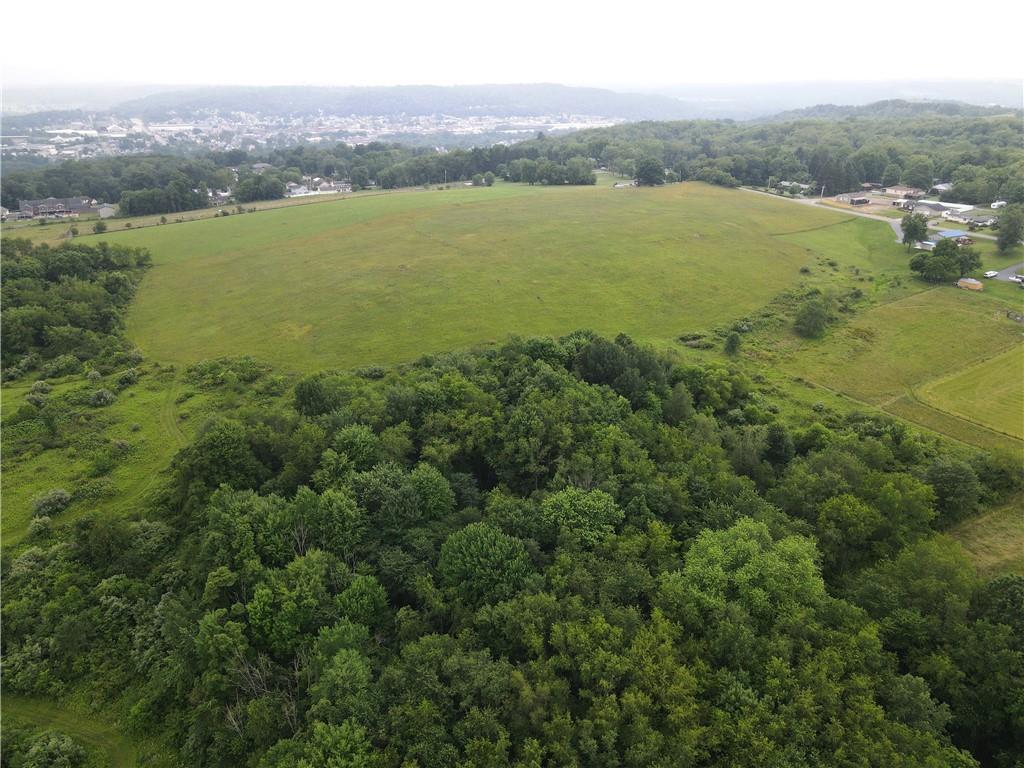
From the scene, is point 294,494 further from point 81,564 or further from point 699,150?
point 699,150

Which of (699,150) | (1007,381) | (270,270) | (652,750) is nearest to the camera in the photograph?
(652,750)

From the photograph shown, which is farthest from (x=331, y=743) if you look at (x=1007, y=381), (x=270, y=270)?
(x=270, y=270)

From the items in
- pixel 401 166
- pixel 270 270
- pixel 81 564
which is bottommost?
pixel 81 564

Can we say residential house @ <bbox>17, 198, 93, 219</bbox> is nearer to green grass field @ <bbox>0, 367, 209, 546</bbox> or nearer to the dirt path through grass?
green grass field @ <bbox>0, 367, 209, 546</bbox>

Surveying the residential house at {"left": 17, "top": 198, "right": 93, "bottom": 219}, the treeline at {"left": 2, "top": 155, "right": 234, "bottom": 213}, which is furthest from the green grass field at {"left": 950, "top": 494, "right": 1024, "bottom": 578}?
the residential house at {"left": 17, "top": 198, "right": 93, "bottom": 219}

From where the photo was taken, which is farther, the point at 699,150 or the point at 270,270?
the point at 699,150

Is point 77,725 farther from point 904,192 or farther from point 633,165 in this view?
point 633,165
